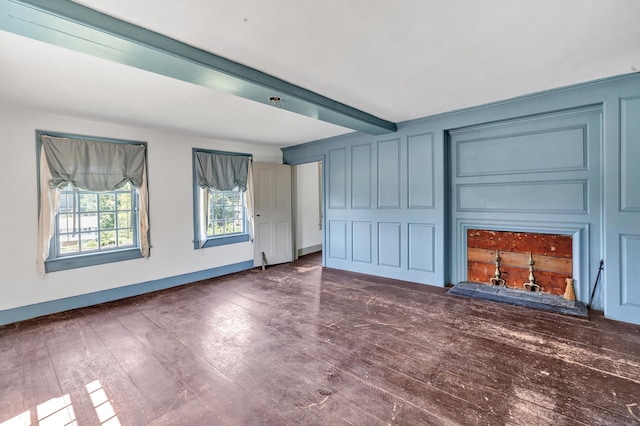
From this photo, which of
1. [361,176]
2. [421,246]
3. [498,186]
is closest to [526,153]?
[498,186]

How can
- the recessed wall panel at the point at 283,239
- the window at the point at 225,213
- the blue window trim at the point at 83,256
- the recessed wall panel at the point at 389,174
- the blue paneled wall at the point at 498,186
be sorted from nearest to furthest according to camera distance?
the blue paneled wall at the point at 498,186
the blue window trim at the point at 83,256
the recessed wall panel at the point at 389,174
the window at the point at 225,213
the recessed wall panel at the point at 283,239

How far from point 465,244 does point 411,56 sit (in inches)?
114

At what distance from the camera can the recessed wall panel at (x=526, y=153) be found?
3.45 metres

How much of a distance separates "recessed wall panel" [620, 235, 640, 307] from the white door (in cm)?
497

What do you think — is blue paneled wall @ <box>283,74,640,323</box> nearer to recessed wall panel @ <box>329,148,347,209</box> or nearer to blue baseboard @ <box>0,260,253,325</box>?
recessed wall panel @ <box>329,148,347,209</box>

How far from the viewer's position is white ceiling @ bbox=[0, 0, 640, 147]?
185 cm

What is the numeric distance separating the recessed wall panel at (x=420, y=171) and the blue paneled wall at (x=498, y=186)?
15mm

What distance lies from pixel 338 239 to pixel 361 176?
1263 mm

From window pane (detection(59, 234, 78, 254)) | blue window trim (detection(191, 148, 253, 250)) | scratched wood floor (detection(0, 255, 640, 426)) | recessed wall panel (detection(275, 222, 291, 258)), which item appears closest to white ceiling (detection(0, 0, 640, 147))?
blue window trim (detection(191, 148, 253, 250))

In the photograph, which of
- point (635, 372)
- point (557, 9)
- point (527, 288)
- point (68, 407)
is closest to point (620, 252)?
point (527, 288)

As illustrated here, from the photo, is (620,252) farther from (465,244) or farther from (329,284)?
(329,284)

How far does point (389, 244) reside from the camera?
4887mm

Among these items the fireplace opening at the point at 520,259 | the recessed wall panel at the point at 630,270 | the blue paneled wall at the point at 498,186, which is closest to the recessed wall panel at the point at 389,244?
the blue paneled wall at the point at 498,186

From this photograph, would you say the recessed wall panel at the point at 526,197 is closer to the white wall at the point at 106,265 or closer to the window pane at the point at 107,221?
the white wall at the point at 106,265
